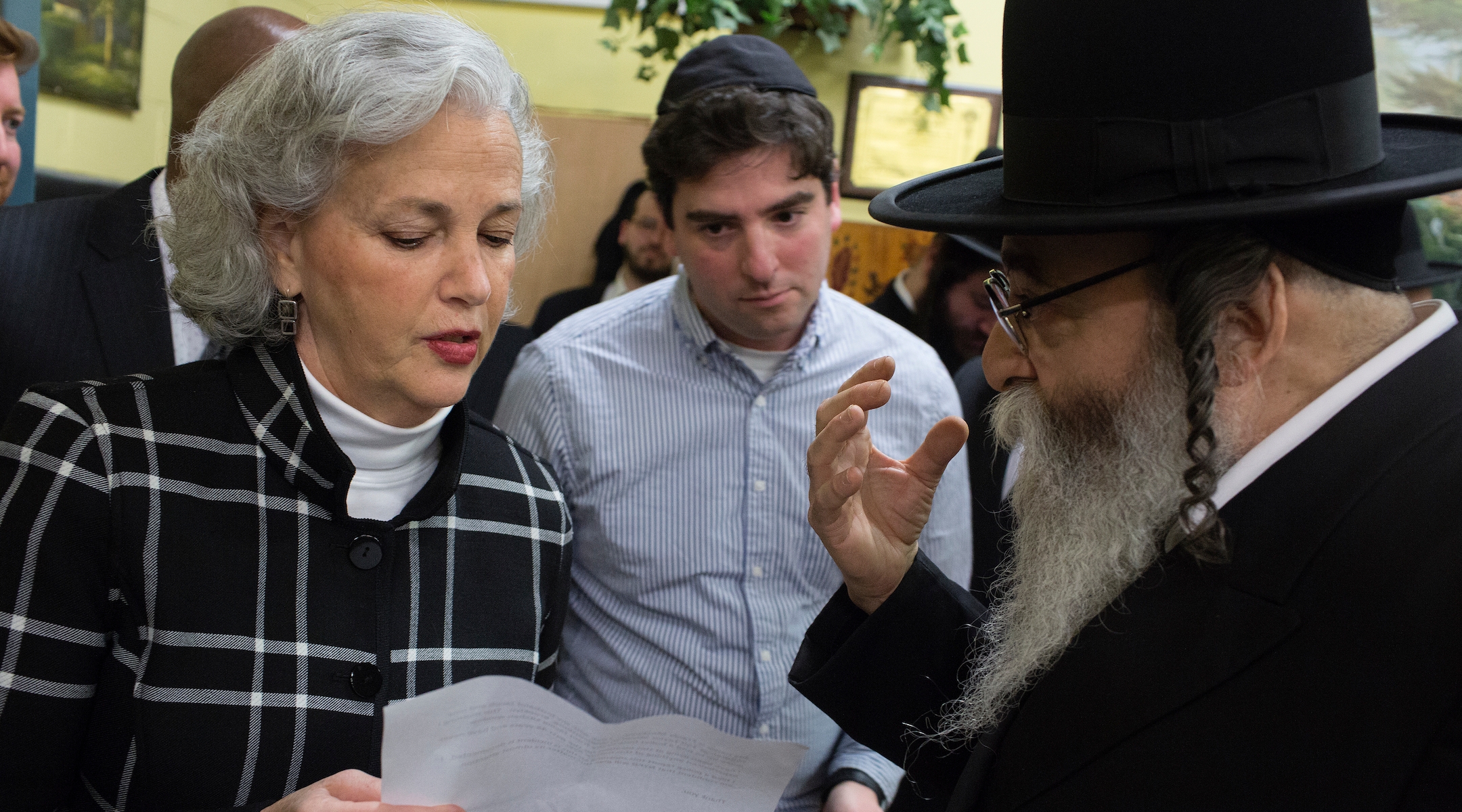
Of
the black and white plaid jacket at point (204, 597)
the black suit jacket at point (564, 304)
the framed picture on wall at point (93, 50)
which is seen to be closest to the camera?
the black and white plaid jacket at point (204, 597)

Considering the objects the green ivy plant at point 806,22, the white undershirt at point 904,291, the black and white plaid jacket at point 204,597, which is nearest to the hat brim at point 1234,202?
the black and white plaid jacket at point 204,597

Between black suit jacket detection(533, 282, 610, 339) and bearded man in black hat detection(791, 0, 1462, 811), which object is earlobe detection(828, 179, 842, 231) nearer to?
bearded man in black hat detection(791, 0, 1462, 811)

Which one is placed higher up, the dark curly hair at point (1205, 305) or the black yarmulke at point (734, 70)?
the black yarmulke at point (734, 70)

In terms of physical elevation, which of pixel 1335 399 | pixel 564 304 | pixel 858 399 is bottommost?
pixel 564 304

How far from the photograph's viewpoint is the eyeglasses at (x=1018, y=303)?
52.5 inches

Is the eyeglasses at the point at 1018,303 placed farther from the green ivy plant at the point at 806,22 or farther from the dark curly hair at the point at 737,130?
the green ivy plant at the point at 806,22

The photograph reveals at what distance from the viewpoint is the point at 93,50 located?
136 inches

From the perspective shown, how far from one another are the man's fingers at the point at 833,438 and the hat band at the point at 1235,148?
40 cm

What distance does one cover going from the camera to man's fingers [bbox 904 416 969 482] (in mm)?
1588

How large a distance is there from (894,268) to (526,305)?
199cm

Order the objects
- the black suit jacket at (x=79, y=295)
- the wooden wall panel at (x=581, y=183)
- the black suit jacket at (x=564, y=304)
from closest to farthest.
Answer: the black suit jacket at (x=79, y=295), the black suit jacket at (x=564, y=304), the wooden wall panel at (x=581, y=183)

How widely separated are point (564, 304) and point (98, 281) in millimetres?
2934

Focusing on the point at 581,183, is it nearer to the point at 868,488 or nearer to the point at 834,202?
the point at 834,202

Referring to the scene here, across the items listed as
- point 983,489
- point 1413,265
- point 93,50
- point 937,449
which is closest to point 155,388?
point 937,449
